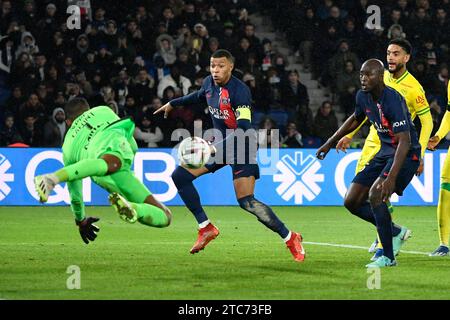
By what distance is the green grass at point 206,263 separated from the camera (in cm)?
783

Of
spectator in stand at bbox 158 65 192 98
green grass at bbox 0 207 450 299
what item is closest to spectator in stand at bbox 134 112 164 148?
spectator in stand at bbox 158 65 192 98

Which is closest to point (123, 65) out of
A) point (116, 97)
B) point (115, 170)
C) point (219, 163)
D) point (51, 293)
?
point (116, 97)

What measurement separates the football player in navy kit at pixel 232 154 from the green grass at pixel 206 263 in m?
0.30

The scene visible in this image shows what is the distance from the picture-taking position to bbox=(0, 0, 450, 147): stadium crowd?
19.0m

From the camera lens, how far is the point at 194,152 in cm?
963

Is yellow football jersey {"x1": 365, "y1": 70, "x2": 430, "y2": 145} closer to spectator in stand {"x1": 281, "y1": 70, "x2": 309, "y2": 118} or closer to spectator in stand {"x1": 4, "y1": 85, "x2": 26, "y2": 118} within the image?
spectator in stand {"x1": 281, "y1": 70, "x2": 309, "y2": 118}

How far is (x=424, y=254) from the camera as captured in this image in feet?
35.5

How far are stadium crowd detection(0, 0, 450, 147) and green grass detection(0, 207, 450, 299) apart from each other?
12.8 feet

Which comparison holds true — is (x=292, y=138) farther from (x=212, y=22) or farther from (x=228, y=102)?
(x=228, y=102)

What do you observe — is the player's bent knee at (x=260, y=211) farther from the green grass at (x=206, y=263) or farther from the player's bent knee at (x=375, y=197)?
the player's bent knee at (x=375, y=197)

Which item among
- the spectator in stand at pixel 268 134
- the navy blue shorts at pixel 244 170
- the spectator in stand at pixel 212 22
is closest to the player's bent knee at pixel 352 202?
the navy blue shorts at pixel 244 170

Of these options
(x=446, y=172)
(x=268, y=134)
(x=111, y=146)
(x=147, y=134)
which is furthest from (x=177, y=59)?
(x=111, y=146)

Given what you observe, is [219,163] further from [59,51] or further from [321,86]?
[321,86]

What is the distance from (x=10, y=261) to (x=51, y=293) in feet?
7.68
